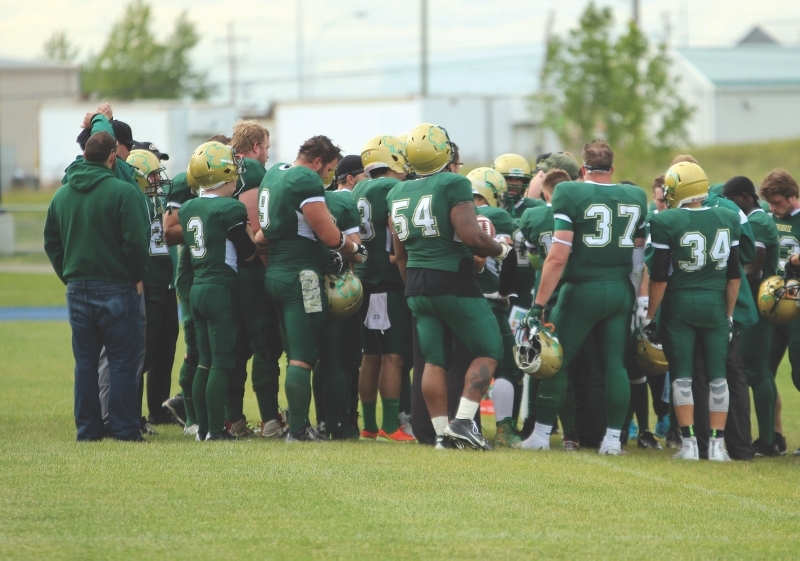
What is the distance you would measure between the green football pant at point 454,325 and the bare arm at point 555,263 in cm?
43

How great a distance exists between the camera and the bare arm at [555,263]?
787 centimetres

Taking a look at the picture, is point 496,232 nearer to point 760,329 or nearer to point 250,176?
point 250,176

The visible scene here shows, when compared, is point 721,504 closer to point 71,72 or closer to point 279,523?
point 279,523

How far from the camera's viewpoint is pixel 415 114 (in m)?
42.9

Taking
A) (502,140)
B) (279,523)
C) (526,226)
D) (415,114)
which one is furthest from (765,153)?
(279,523)

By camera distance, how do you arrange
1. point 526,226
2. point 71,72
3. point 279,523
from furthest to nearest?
1. point 71,72
2. point 526,226
3. point 279,523

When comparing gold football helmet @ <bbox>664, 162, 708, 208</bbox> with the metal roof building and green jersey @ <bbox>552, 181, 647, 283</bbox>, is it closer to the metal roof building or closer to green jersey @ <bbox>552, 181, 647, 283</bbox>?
green jersey @ <bbox>552, 181, 647, 283</bbox>

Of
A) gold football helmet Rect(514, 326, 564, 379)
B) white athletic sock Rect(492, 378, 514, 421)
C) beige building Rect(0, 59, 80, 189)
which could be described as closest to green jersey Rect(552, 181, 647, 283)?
gold football helmet Rect(514, 326, 564, 379)

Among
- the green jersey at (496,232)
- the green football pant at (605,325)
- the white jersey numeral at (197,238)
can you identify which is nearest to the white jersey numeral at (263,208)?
the white jersey numeral at (197,238)

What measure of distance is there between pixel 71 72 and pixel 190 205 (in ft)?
213

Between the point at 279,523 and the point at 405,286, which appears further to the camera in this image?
the point at 405,286

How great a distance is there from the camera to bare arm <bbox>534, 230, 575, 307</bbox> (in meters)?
7.87

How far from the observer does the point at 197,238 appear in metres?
8.05

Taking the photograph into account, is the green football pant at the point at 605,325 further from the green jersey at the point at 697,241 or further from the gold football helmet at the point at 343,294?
the gold football helmet at the point at 343,294
